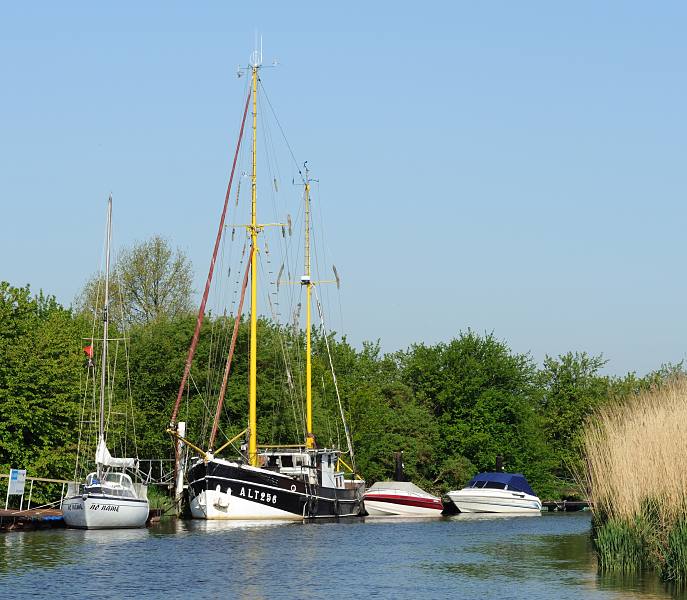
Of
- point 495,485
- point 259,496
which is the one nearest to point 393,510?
point 495,485

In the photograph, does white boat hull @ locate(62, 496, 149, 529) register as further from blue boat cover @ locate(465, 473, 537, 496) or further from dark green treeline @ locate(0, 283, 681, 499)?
blue boat cover @ locate(465, 473, 537, 496)

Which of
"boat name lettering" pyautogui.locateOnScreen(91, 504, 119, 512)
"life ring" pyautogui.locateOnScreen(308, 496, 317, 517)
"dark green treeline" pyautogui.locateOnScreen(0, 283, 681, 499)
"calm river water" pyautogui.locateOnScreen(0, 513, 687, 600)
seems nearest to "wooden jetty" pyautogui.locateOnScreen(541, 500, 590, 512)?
"dark green treeline" pyautogui.locateOnScreen(0, 283, 681, 499)

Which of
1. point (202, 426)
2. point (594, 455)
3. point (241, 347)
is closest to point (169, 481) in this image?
point (202, 426)

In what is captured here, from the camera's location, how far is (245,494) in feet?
217

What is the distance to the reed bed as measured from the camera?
32.8 meters

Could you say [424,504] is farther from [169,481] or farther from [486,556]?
[486,556]

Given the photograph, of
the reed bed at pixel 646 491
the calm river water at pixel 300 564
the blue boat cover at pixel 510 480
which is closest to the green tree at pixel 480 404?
the blue boat cover at pixel 510 480

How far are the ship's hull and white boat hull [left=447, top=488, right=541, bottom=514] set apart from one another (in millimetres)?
17752

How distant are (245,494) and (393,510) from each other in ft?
58.7

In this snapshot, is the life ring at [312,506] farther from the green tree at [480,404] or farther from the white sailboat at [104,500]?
the green tree at [480,404]

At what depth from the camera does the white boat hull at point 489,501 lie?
277 feet

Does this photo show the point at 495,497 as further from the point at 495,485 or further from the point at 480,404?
the point at 480,404

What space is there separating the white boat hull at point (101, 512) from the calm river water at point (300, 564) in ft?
4.00

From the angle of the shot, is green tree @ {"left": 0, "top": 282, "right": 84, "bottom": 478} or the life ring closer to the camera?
green tree @ {"left": 0, "top": 282, "right": 84, "bottom": 478}
